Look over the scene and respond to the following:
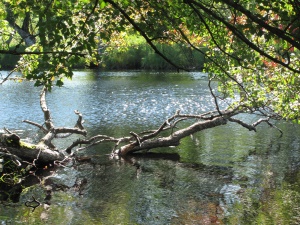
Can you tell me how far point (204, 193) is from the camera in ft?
43.2

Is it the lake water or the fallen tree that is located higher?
the fallen tree

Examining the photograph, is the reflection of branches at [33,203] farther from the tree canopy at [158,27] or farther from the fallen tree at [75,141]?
the tree canopy at [158,27]

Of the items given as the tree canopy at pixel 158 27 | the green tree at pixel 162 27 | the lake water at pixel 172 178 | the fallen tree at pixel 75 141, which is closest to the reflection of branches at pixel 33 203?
the lake water at pixel 172 178

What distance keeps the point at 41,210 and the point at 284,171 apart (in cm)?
783

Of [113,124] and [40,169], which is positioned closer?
[40,169]

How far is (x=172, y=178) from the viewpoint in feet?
48.3

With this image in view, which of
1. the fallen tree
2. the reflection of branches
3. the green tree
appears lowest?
the reflection of branches

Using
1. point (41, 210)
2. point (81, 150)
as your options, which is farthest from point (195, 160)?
point (41, 210)

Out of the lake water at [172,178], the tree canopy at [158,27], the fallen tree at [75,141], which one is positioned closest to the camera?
the tree canopy at [158,27]

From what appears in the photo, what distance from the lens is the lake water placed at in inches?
446

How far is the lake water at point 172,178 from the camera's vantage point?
11.3 metres

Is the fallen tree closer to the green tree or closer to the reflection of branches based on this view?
the reflection of branches

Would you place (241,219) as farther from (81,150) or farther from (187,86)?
(187,86)

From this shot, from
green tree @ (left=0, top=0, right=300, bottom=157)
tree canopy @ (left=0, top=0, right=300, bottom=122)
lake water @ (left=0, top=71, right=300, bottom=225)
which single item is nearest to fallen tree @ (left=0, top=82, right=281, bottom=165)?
lake water @ (left=0, top=71, right=300, bottom=225)
